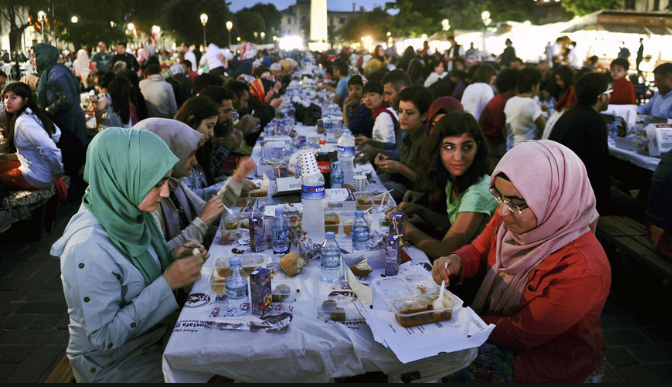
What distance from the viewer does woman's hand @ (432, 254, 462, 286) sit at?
2.46 m

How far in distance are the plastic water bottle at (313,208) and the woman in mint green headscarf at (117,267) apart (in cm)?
85

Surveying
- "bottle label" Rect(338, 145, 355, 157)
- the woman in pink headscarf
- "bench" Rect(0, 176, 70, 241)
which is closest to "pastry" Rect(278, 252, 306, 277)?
the woman in pink headscarf


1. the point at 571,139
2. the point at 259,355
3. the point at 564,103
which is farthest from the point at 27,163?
the point at 564,103

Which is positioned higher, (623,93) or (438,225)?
(623,93)

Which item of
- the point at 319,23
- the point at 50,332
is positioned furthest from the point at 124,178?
the point at 319,23

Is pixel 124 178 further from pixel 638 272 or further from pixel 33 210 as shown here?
pixel 33 210

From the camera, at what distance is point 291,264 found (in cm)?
247

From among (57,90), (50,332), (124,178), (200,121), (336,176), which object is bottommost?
(50,332)

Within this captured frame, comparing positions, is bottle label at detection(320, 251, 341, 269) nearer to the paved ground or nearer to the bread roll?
the bread roll

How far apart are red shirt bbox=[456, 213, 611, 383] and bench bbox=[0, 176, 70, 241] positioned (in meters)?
4.91

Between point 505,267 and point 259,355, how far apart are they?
1270 millimetres

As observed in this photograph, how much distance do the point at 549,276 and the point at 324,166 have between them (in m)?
2.11

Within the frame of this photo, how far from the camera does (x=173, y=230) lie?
3.23 m

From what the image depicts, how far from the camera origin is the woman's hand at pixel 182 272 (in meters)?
2.25
